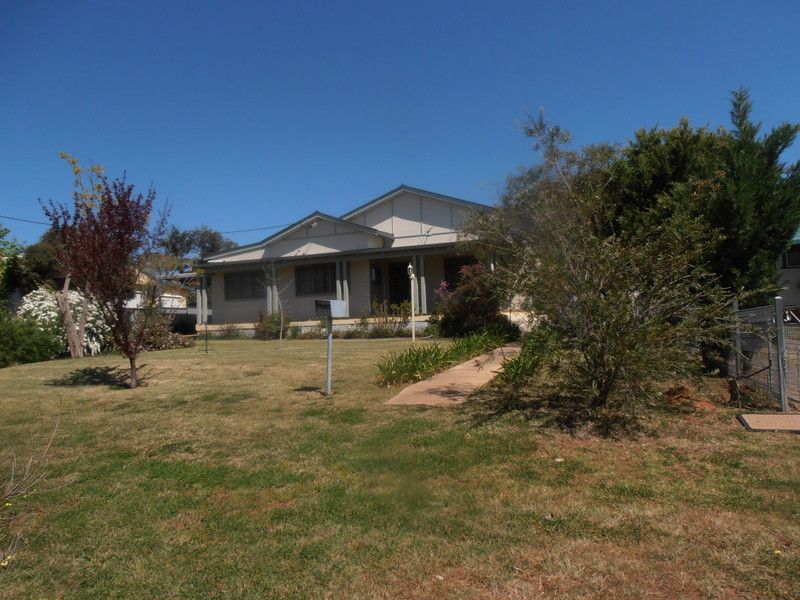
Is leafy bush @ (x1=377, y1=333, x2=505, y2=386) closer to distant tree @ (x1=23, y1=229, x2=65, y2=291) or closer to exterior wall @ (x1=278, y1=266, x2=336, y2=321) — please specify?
exterior wall @ (x1=278, y1=266, x2=336, y2=321)

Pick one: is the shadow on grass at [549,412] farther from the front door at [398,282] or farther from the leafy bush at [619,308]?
the front door at [398,282]

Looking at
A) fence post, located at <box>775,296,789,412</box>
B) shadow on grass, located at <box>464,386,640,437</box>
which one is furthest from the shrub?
fence post, located at <box>775,296,789,412</box>

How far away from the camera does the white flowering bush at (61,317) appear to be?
1700cm

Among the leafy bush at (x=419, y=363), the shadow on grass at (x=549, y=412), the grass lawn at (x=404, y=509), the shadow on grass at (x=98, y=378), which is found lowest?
the grass lawn at (x=404, y=509)

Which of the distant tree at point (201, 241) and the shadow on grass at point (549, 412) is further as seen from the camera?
the distant tree at point (201, 241)

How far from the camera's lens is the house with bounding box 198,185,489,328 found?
23.8 m

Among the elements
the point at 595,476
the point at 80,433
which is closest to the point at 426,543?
the point at 595,476

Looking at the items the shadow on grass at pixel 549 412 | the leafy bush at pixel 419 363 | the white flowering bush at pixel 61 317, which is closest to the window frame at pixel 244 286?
the white flowering bush at pixel 61 317

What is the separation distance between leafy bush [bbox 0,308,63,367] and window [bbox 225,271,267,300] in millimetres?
10328

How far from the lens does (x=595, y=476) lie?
500 cm

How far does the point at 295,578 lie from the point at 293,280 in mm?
22713

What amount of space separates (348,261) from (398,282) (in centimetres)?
267

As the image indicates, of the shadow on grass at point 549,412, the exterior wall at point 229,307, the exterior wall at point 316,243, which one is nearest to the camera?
the shadow on grass at point 549,412

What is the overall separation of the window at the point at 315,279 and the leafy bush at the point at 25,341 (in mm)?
10520
